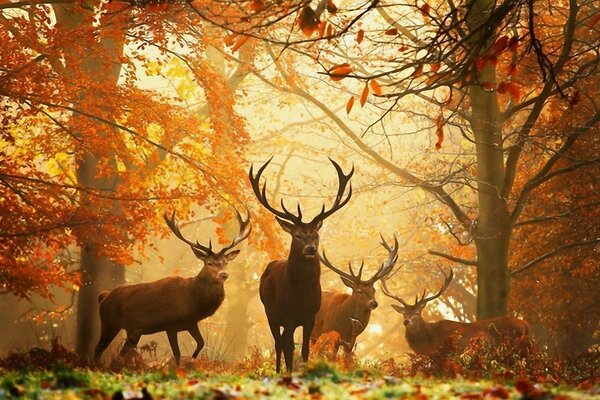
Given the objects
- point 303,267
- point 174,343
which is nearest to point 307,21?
point 303,267

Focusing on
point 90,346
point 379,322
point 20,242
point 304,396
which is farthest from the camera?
point 379,322

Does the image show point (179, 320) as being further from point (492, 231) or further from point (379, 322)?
point (379, 322)

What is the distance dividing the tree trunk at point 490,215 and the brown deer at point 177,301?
14.1 ft

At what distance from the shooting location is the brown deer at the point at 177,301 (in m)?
12.0

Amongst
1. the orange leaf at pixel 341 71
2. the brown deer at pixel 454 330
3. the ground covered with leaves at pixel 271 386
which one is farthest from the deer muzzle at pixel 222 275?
the orange leaf at pixel 341 71

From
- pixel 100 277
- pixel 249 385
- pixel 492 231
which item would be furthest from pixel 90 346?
pixel 249 385

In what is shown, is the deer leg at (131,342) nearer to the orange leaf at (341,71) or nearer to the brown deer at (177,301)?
the brown deer at (177,301)

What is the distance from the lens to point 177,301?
483 inches

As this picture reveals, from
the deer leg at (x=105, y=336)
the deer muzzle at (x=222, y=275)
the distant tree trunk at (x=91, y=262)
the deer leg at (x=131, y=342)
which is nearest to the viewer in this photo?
the deer muzzle at (x=222, y=275)

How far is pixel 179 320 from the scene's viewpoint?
12.3m

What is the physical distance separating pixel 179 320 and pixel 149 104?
13.8 feet

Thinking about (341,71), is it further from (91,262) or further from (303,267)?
(91,262)

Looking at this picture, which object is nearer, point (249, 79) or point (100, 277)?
point (100, 277)

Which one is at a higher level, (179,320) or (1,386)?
(179,320)
